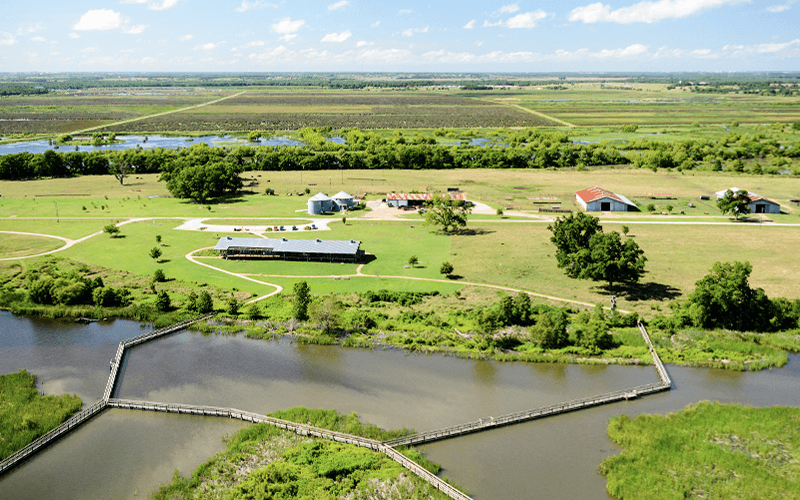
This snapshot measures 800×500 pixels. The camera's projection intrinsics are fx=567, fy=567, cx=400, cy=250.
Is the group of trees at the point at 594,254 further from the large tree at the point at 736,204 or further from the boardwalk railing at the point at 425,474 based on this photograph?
the large tree at the point at 736,204

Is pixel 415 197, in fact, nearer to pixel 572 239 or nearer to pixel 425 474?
pixel 572 239

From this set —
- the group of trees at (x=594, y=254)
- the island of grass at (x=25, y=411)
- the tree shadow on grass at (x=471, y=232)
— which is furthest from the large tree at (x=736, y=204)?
the island of grass at (x=25, y=411)

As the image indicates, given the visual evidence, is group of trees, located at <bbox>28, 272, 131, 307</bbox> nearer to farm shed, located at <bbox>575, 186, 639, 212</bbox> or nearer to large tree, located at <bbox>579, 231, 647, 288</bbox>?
large tree, located at <bbox>579, 231, 647, 288</bbox>

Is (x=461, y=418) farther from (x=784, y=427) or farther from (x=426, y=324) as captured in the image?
(x=784, y=427)

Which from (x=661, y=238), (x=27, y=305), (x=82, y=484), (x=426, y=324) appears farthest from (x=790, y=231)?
(x=27, y=305)

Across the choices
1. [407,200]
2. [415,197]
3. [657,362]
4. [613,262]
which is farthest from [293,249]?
[657,362]
